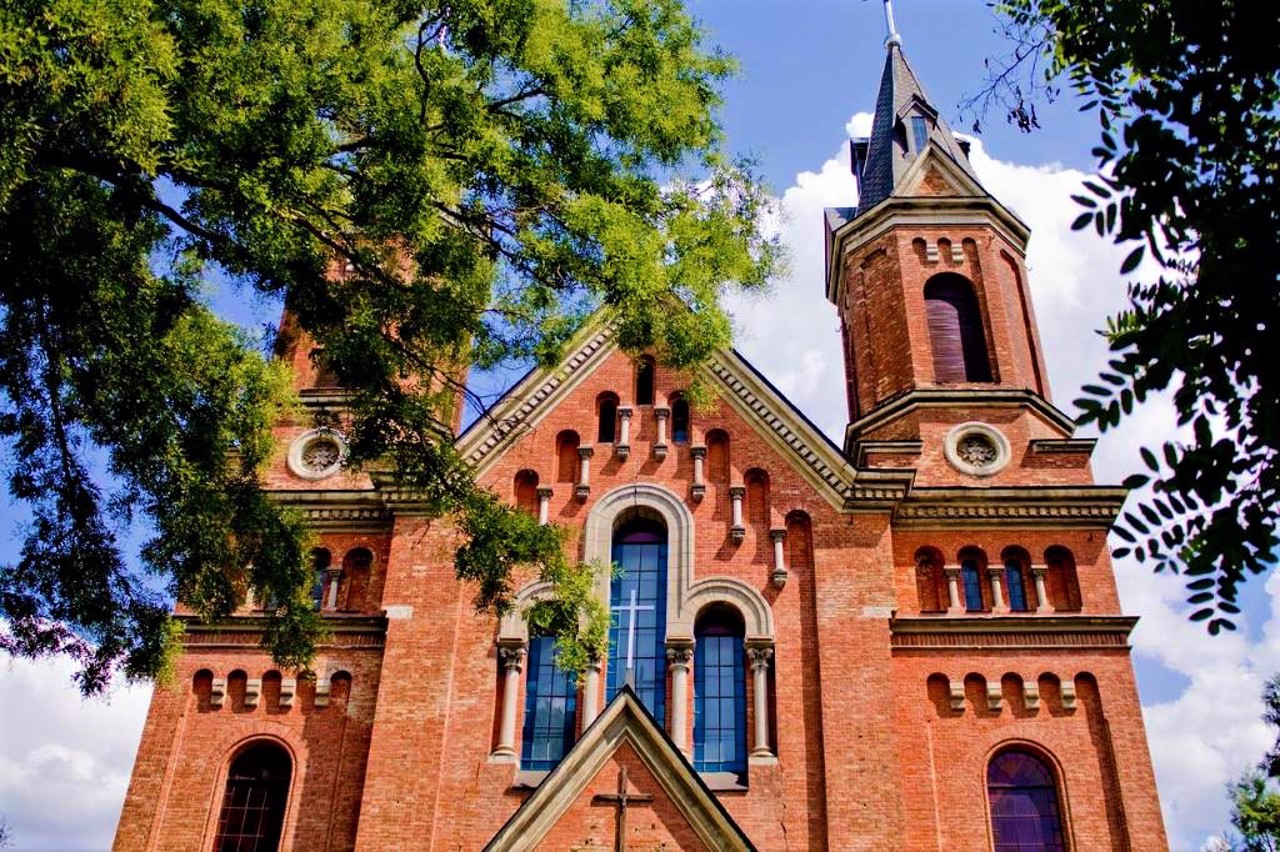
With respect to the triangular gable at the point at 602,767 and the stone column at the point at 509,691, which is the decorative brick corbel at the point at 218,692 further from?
the triangular gable at the point at 602,767

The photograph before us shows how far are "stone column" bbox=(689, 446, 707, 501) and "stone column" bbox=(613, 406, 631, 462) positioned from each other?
1.03 metres

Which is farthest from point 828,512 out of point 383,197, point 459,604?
point 383,197

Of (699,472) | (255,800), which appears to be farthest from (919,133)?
(255,800)

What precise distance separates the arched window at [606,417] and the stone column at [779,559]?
315 centimetres

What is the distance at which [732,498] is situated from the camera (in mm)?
18016

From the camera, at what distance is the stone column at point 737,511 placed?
17656 mm

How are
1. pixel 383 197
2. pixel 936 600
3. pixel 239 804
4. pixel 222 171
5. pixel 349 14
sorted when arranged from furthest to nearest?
pixel 936 600 → pixel 239 804 → pixel 349 14 → pixel 383 197 → pixel 222 171

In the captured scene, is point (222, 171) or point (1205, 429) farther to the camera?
point (222, 171)

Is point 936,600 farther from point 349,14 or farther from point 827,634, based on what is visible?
point 349,14

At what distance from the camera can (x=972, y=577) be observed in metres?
18.2

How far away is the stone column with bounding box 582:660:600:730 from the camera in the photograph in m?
16.2

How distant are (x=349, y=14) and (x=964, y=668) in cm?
1208

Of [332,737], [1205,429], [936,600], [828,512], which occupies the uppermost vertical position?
[828,512]

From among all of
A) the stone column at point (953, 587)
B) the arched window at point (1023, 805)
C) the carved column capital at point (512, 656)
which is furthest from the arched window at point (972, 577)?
the carved column capital at point (512, 656)
